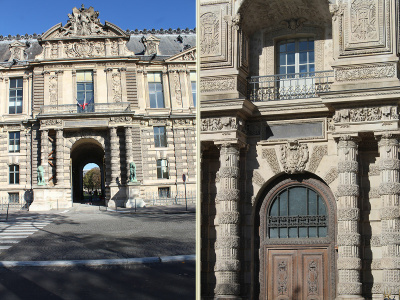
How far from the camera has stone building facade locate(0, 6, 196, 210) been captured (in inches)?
228

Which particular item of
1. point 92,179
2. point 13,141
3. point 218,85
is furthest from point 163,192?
point 218,85

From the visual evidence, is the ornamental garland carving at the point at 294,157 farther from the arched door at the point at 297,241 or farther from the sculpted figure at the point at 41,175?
the sculpted figure at the point at 41,175

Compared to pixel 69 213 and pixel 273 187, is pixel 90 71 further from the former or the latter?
pixel 273 187

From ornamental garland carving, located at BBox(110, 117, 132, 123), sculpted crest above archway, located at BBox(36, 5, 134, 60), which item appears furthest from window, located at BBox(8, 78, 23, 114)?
ornamental garland carving, located at BBox(110, 117, 132, 123)

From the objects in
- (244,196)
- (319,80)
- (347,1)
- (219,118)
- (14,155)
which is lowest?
(244,196)

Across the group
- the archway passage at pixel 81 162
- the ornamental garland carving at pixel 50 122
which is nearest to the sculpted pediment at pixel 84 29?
the ornamental garland carving at pixel 50 122

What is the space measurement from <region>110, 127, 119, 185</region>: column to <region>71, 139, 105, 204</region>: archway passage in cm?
10

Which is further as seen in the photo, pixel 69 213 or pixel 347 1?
pixel 347 1

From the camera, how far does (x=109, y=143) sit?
18.9 ft

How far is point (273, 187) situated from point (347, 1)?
9.59 feet

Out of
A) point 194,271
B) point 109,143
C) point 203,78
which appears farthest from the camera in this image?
point 203,78

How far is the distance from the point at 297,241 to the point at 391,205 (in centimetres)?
149

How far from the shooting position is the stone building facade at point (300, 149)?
841cm

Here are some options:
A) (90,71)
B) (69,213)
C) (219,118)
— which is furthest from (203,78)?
(69,213)
